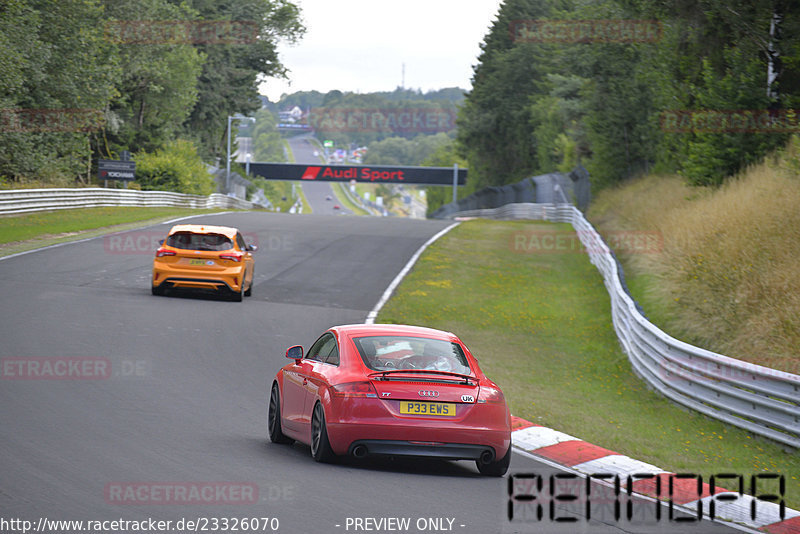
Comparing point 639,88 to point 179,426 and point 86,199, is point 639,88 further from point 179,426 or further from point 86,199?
point 179,426

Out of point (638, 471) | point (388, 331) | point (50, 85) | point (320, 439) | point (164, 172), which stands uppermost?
point (50, 85)

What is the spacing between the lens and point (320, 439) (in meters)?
8.20

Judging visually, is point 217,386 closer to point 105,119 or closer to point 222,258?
point 222,258

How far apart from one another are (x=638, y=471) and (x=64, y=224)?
28.2 metres

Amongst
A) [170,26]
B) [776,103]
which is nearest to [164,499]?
[776,103]

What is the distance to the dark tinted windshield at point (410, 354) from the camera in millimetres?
8461

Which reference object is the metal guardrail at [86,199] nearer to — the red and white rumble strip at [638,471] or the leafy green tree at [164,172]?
the leafy green tree at [164,172]

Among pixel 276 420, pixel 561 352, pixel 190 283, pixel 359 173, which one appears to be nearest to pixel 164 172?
pixel 190 283

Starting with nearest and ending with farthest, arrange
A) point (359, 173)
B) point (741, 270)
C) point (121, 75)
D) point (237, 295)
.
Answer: point (741, 270) < point (237, 295) < point (121, 75) < point (359, 173)

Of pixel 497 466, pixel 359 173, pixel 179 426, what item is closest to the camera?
pixel 497 466

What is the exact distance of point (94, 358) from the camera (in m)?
13.0

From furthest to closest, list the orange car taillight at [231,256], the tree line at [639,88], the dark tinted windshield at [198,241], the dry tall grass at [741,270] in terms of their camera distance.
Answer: the tree line at [639,88]
the orange car taillight at [231,256]
the dark tinted windshield at [198,241]
the dry tall grass at [741,270]

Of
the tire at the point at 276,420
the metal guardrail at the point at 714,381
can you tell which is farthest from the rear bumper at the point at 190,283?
the tire at the point at 276,420

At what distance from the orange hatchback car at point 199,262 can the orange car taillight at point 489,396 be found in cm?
1256
